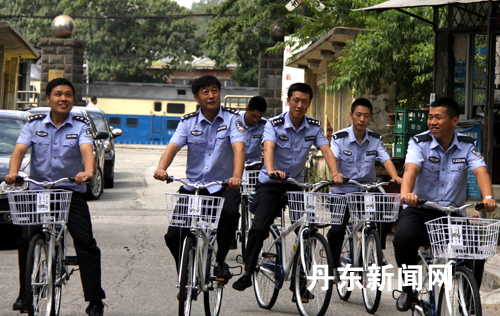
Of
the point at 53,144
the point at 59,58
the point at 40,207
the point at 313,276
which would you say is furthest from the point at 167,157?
→ the point at 59,58

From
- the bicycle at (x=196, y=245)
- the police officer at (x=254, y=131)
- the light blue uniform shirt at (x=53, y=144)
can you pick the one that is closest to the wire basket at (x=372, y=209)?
the bicycle at (x=196, y=245)

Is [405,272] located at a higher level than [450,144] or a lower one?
lower

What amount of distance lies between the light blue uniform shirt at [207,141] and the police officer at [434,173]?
1.40 meters

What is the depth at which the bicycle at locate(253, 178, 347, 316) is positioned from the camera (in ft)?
18.6

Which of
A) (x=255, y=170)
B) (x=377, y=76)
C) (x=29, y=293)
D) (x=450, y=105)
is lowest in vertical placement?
(x=29, y=293)

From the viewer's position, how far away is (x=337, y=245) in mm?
6805

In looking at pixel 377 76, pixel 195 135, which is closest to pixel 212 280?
pixel 195 135

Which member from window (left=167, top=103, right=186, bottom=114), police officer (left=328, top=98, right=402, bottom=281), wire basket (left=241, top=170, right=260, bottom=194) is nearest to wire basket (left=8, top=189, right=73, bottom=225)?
police officer (left=328, top=98, right=402, bottom=281)

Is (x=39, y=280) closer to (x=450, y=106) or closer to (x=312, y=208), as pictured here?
(x=312, y=208)

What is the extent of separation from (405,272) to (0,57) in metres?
19.2

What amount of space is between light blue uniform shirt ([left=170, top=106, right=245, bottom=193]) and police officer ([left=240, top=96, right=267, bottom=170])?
108 inches

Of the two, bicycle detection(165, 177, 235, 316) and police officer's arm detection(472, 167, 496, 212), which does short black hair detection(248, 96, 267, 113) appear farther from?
police officer's arm detection(472, 167, 496, 212)

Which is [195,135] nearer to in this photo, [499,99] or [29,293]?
[29,293]

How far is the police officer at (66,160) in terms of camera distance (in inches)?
218
